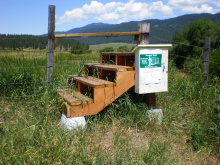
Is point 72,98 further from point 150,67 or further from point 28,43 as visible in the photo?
point 28,43

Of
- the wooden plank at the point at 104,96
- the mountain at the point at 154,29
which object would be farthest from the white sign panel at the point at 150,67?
the mountain at the point at 154,29

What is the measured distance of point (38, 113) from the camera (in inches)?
120

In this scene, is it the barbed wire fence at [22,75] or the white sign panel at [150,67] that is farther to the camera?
the barbed wire fence at [22,75]

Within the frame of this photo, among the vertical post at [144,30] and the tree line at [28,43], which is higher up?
the vertical post at [144,30]

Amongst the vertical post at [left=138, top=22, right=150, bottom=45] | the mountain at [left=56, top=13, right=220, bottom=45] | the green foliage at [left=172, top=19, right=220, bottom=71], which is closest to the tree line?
the mountain at [left=56, top=13, right=220, bottom=45]

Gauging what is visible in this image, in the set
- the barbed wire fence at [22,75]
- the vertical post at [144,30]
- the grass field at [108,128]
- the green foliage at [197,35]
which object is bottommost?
the grass field at [108,128]

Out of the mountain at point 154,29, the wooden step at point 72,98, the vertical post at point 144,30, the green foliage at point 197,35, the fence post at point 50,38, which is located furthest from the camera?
the green foliage at point 197,35

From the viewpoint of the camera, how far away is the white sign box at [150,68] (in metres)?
3.18

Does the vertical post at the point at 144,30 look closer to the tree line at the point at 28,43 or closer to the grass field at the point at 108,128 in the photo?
the grass field at the point at 108,128

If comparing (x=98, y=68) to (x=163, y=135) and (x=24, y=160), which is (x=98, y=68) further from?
(x=24, y=160)

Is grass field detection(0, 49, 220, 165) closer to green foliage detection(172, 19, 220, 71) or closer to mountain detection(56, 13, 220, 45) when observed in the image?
mountain detection(56, 13, 220, 45)

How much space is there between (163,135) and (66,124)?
1396 millimetres

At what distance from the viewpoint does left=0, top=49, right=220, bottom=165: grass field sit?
2.06m

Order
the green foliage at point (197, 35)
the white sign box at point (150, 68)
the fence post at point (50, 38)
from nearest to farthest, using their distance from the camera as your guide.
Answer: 1. the white sign box at point (150, 68)
2. the fence post at point (50, 38)
3. the green foliage at point (197, 35)
